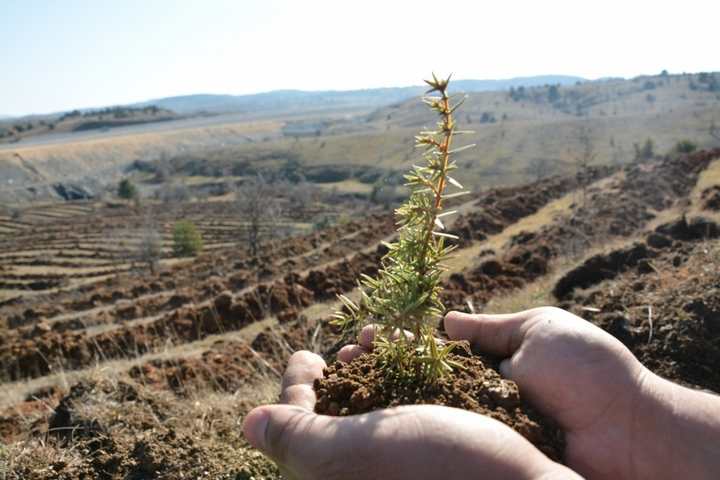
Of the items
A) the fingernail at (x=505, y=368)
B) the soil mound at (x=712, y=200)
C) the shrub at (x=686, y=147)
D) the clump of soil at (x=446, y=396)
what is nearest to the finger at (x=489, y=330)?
the fingernail at (x=505, y=368)

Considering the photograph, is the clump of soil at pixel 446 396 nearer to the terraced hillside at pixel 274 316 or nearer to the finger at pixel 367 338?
the finger at pixel 367 338

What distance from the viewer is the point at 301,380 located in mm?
2676

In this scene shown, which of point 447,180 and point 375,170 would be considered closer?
point 447,180

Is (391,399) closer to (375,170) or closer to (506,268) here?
(506,268)

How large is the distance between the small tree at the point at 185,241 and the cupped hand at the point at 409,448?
48.4 m

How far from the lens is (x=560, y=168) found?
92812mm

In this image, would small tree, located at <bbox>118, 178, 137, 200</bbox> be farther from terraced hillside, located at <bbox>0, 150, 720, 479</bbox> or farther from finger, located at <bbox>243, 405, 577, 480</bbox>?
finger, located at <bbox>243, 405, 577, 480</bbox>

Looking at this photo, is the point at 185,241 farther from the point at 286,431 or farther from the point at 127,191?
the point at 127,191

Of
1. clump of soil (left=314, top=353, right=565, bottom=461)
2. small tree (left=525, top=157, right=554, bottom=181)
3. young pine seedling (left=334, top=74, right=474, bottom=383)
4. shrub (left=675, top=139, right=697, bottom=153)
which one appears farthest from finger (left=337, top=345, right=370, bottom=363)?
small tree (left=525, top=157, right=554, bottom=181)

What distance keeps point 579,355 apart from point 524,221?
19282 mm

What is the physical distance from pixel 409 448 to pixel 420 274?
0.74 m

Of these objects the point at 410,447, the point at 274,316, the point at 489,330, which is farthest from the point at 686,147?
the point at 410,447

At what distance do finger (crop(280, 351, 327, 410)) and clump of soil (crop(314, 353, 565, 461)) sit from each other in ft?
0.16

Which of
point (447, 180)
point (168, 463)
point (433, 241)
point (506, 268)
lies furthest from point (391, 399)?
point (506, 268)
